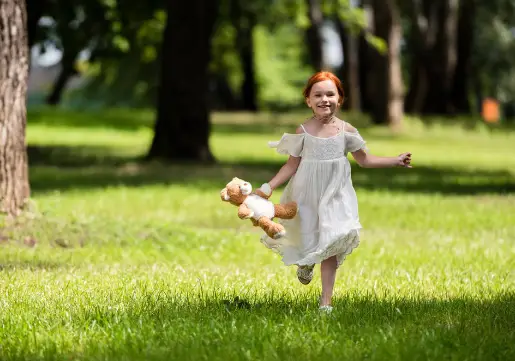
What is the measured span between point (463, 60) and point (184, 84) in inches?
1237

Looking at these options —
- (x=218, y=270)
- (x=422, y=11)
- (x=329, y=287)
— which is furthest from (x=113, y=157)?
(x=422, y=11)

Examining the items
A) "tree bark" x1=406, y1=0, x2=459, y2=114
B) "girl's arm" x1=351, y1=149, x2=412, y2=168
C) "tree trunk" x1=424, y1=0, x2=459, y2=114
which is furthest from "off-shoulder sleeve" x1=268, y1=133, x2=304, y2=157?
"tree trunk" x1=424, y1=0, x2=459, y2=114

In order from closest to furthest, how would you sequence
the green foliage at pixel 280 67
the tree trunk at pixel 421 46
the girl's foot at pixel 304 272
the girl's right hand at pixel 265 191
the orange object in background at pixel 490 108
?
the girl's right hand at pixel 265 191 → the girl's foot at pixel 304 272 → the tree trunk at pixel 421 46 → the green foliage at pixel 280 67 → the orange object in background at pixel 490 108

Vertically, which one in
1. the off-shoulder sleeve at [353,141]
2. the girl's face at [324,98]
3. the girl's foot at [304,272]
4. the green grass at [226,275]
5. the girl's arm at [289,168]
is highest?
the girl's face at [324,98]

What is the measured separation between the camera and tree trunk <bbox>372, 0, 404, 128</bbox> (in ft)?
137

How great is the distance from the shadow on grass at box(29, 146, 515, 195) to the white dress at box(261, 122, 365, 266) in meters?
11.5

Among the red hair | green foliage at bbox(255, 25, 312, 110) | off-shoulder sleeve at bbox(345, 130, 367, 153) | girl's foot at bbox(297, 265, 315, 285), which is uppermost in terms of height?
the red hair

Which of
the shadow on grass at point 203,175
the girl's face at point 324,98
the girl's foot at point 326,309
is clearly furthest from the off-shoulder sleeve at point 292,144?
the shadow on grass at point 203,175

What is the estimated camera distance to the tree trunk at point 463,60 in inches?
2116

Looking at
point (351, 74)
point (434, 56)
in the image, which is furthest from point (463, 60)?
point (351, 74)

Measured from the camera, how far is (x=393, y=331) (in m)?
7.10

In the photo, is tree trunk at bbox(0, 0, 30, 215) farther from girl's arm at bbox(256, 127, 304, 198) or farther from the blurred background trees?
the blurred background trees

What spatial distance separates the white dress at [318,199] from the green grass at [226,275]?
1.41 ft

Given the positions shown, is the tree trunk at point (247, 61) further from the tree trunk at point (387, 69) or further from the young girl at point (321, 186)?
the young girl at point (321, 186)
